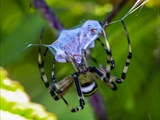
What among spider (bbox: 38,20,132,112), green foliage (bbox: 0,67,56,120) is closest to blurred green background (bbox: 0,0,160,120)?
spider (bbox: 38,20,132,112)

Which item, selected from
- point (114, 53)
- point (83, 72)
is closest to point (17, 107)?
point (83, 72)

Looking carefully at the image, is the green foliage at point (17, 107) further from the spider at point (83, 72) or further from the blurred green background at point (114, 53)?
the blurred green background at point (114, 53)

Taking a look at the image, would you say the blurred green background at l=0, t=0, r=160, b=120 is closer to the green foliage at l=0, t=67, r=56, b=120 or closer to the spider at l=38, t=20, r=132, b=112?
the spider at l=38, t=20, r=132, b=112

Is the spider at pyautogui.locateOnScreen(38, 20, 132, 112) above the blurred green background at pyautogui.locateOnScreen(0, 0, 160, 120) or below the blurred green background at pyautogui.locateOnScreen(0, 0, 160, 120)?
below

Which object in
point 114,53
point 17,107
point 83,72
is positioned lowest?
point 17,107

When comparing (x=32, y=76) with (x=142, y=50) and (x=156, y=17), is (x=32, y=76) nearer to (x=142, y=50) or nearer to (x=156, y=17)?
(x=142, y=50)

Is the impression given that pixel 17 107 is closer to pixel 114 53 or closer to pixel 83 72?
pixel 83 72

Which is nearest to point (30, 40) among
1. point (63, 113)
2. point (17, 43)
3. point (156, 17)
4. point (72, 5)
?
point (17, 43)

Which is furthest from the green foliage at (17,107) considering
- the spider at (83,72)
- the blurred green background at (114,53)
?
the blurred green background at (114,53)
